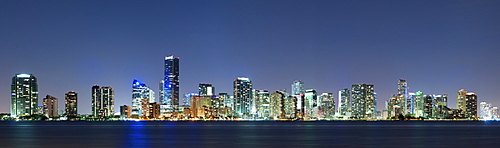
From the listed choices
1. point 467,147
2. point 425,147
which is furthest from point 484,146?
point 425,147

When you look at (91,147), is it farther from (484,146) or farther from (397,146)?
(484,146)

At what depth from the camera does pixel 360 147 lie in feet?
270

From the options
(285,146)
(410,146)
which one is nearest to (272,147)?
(285,146)

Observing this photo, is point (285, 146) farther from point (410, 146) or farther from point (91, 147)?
point (91, 147)

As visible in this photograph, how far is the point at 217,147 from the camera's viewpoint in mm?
82250

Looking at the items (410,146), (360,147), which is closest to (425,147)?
(410,146)

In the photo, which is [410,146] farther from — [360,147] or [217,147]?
[217,147]

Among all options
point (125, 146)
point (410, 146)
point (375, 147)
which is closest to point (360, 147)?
point (375, 147)

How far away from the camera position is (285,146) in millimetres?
82062

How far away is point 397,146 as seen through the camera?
84688mm

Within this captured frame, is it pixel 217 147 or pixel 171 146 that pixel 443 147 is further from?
pixel 171 146

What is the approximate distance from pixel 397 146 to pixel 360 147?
589 centimetres

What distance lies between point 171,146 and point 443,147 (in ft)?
117

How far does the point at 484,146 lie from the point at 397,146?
38.4 feet
